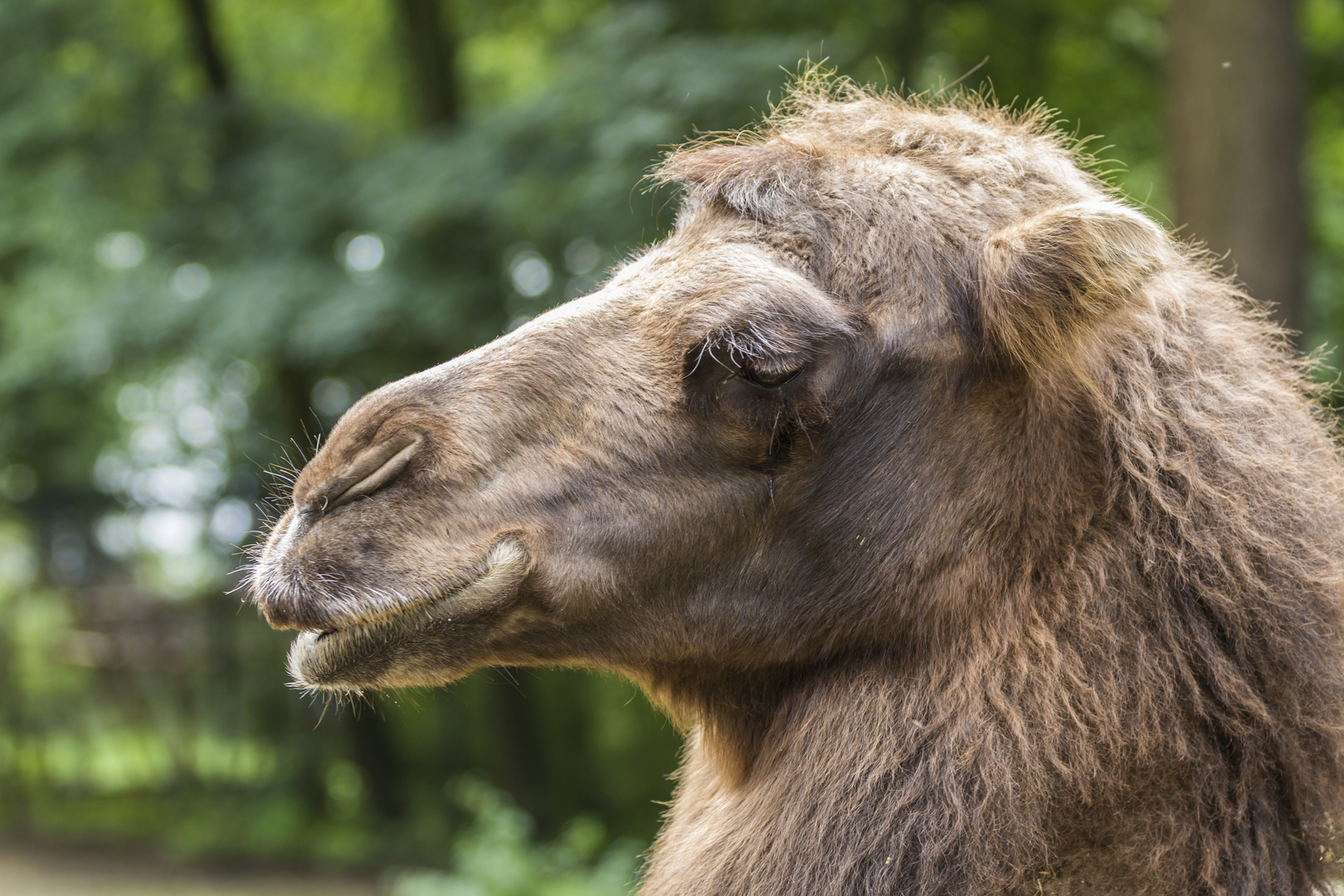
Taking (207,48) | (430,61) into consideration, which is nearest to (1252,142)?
(430,61)

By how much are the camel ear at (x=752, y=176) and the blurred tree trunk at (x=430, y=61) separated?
806 cm

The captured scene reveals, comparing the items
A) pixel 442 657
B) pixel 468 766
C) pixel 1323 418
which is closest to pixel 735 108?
pixel 1323 418

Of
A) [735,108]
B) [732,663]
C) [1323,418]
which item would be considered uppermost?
[735,108]

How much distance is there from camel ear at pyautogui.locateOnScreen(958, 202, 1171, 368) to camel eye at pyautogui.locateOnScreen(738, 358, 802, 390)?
15.0 inches

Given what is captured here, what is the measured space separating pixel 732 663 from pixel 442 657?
0.58m

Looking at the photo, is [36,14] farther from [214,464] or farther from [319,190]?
[214,464]

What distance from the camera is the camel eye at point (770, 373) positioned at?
2.11 meters

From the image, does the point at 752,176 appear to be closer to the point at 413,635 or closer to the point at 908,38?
the point at 413,635

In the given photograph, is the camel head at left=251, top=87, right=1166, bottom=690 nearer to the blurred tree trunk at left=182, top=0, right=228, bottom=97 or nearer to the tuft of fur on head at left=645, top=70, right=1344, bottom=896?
the tuft of fur on head at left=645, top=70, right=1344, bottom=896

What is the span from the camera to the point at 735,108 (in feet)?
21.1

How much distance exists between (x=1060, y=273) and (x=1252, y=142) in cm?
422

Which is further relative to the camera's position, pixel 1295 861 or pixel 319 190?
pixel 319 190

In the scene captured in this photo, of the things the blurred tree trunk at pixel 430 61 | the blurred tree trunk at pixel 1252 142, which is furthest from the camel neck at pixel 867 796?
the blurred tree trunk at pixel 430 61

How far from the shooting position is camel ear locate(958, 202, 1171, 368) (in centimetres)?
207
